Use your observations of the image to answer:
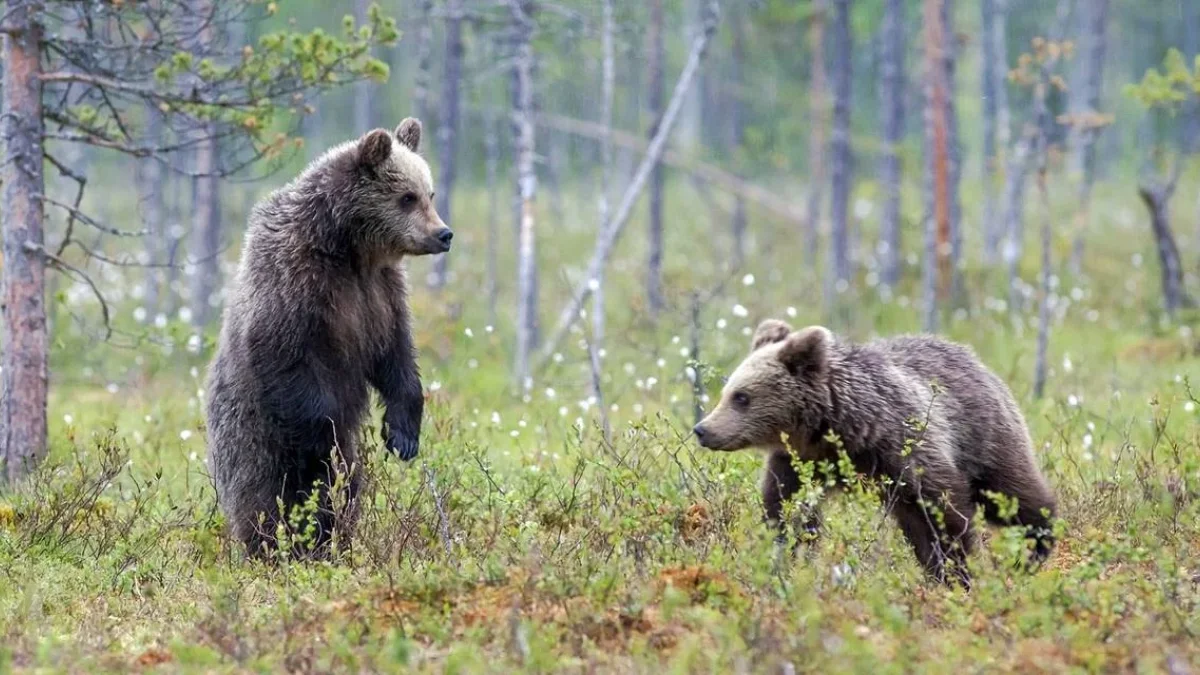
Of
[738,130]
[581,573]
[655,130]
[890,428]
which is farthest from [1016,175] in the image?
[581,573]

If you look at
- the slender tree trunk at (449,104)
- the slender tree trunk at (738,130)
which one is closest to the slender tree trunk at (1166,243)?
the slender tree trunk at (738,130)

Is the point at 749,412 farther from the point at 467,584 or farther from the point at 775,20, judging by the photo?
the point at 775,20

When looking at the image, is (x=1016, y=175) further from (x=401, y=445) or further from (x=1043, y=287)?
(x=401, y=445)

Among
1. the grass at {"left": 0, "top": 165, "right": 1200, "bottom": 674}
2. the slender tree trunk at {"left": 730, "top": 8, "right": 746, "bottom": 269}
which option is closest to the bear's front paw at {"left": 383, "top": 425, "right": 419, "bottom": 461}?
the grass at {"left": 0, "top": 165, "right": 1200, "bottom": 674}

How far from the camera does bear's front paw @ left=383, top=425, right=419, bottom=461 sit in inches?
319

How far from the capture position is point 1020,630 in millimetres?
5668

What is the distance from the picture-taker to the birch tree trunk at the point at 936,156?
1642 cm

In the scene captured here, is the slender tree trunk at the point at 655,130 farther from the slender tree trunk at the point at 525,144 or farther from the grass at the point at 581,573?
the grass at the point at 581,573

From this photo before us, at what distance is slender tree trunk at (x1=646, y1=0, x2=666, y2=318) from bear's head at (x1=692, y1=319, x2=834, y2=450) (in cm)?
1143

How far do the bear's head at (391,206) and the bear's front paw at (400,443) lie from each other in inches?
41.4

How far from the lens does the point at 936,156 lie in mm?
18281

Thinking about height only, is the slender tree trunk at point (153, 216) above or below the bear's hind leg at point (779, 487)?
below

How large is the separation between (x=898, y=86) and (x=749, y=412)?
14240mm

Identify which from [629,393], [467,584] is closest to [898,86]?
[629,393]
